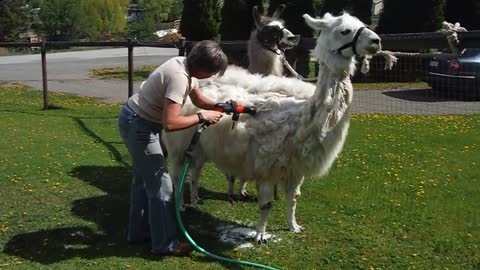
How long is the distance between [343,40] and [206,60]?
1072mm

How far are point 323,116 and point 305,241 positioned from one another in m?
1.19

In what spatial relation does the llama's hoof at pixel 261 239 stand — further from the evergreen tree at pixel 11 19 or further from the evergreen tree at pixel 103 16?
the evergreen tree at pixel 103 16

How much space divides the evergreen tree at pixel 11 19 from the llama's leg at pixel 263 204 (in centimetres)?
3471

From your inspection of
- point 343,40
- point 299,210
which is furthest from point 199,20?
point 343,40

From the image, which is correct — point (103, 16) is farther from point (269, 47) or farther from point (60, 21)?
point (269, 47)

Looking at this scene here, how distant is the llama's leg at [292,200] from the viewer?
212 inches

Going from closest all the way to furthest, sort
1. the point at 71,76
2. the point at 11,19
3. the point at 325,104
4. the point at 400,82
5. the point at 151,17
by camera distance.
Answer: the point at 325,104, the point at 400,82, the point at 71,76, the point at 11,19, the point at 151,17

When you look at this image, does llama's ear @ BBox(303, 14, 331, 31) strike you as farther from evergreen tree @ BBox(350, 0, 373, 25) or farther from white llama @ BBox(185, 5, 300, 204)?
evergreen tree @ BBox(350, 0, 373, 25)

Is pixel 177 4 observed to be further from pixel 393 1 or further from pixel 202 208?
pixel 202 208

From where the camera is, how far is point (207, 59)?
452cm

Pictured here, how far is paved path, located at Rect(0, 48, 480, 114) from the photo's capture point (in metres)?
13.6

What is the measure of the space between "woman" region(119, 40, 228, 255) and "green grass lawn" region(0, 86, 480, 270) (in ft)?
0.77

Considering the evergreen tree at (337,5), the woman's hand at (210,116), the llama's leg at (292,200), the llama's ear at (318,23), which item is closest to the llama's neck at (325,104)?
the llama's ear at (318,23)

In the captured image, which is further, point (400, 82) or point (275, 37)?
point (400, 82)
